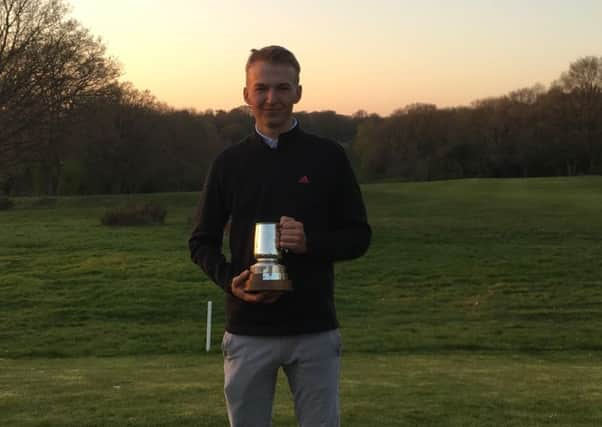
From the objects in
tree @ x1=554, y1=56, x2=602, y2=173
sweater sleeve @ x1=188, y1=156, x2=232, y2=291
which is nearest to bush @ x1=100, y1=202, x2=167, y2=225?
sweater sleeve @ x1=188, y1=156, x2=232, y2=291

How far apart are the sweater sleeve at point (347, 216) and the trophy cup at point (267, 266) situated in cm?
27

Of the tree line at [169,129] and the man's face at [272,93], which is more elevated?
the tree line at [169,129]

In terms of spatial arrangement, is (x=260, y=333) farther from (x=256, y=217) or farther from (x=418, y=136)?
(x=418, y=136)

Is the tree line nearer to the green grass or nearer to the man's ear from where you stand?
the green grass

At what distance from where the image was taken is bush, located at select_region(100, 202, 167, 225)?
3681 centimetres

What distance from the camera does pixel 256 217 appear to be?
3.35 m

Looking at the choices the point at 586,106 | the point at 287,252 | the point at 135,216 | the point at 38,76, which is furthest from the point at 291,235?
the point at 586,106

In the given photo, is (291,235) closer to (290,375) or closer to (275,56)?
(290,375)

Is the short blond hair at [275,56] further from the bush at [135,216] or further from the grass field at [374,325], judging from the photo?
the bush at [135,216]

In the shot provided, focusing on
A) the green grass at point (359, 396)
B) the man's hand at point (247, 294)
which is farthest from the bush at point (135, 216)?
the man's hand at point (247, 294)

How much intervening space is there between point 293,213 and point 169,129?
71.0 meters

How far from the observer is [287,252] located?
3.25m

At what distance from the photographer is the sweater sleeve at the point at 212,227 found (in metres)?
3.46

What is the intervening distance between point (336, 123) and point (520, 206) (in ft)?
144
